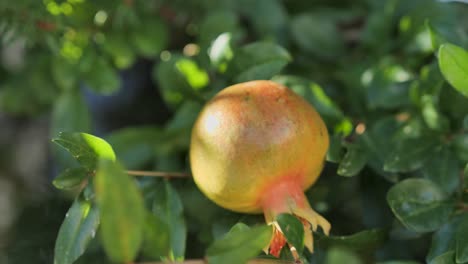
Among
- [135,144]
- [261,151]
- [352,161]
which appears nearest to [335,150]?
[352,161]

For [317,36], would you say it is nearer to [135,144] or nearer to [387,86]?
[387,86]

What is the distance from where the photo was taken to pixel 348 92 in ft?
2.92

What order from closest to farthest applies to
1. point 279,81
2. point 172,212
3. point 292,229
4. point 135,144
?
1. point 292,229
2. point 172,212
3. point 279,81
4. point 135,144

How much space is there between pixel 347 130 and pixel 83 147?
1.09 feet

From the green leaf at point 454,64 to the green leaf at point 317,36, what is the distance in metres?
0.35

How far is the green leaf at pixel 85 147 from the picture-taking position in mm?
575

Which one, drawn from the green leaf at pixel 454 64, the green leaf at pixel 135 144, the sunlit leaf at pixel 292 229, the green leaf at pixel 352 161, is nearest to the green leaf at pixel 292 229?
the sunlit leaf at pixel 292 229

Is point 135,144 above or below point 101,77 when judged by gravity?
below

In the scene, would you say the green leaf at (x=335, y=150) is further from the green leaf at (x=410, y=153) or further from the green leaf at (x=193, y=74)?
the green leaf at (x=193, y=74)

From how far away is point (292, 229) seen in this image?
55 cm

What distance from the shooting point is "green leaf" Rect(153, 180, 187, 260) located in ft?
2.06

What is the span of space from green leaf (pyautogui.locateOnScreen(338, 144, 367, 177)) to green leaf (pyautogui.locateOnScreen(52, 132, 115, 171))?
246mm

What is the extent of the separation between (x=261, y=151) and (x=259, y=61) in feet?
0.54

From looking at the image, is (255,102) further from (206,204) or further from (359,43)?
(359,43)
